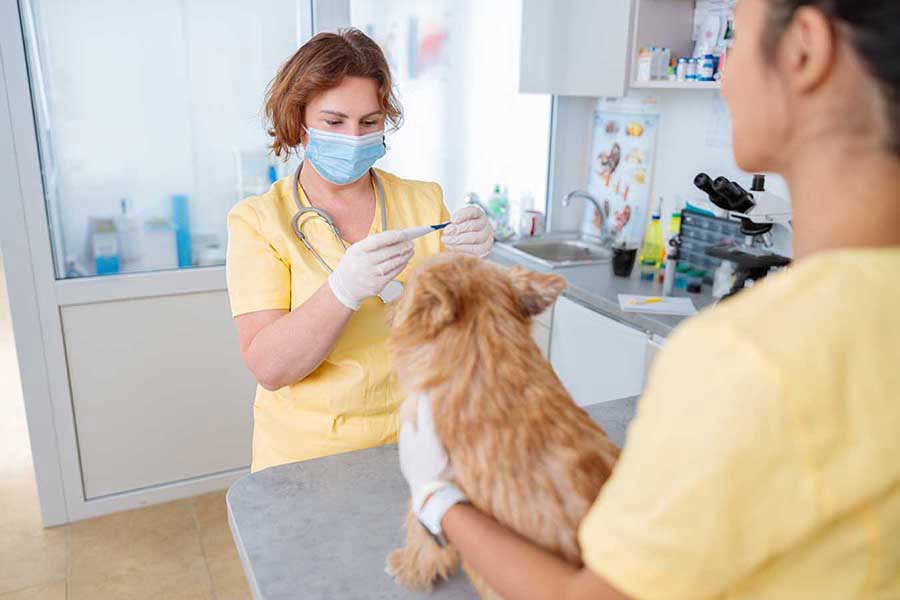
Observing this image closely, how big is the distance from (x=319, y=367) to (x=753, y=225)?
1.71 m

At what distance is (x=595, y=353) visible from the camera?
269 cm

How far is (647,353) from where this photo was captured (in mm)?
2434

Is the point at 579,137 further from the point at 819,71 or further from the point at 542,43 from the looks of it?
the point at 819,71

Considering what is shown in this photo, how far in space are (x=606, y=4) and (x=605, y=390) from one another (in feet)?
5.08

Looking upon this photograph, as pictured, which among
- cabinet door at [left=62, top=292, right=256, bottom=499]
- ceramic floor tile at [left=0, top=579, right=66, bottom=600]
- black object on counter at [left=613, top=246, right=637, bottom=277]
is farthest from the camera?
black object on counter at [left=613, top=246, right=637, bottom=277]

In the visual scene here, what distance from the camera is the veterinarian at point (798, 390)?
495mm

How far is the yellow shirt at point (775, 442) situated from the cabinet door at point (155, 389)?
2515 millimetres

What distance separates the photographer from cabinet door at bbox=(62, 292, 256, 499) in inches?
104

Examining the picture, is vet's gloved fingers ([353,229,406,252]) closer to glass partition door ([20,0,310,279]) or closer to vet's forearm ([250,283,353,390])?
vet's forearm ([250,283,353,390])

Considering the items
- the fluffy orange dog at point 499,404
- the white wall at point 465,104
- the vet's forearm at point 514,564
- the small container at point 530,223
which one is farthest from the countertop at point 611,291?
the vet's forearm at point 514,564

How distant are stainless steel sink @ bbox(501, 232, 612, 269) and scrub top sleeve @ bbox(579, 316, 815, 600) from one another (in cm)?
279

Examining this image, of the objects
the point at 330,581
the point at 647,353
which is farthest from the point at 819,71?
the point at 647,353

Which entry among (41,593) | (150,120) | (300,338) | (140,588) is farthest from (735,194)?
(41,593)

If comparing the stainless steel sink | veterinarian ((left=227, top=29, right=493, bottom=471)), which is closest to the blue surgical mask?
veterinarian ((left=227, top=29, right=493, bottom=471))
